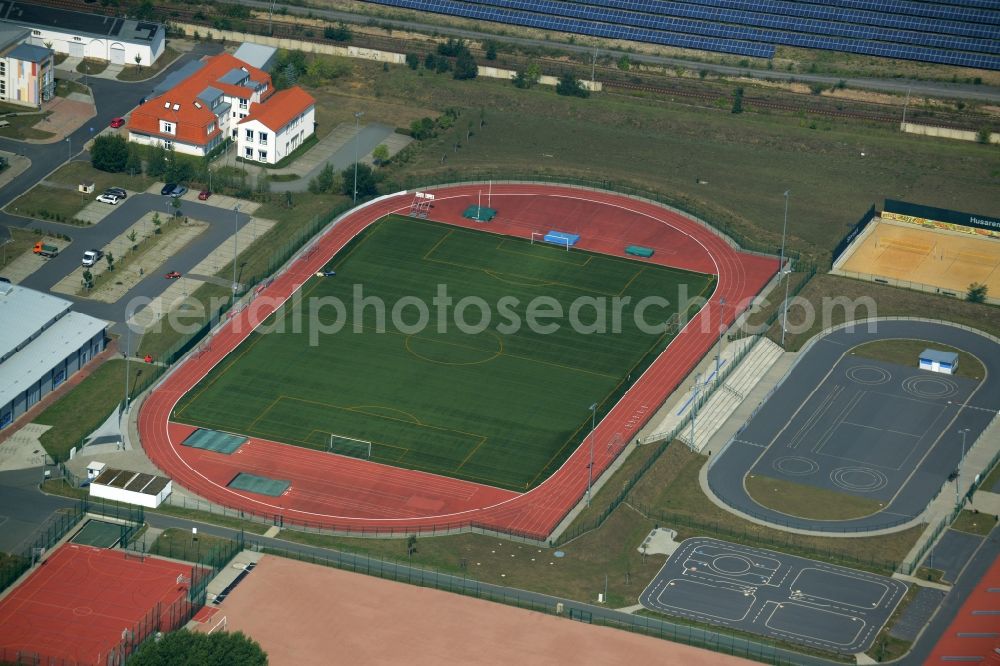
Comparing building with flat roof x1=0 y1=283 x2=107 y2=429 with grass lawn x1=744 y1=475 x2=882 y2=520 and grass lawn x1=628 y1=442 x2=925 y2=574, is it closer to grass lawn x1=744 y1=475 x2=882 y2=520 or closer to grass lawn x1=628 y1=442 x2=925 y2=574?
grass lawn x1=628 y1=442 x2=925 y2=574

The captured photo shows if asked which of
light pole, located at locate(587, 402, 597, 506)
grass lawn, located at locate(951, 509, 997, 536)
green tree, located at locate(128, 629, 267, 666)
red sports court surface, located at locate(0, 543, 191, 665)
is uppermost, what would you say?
green tree, located at locate(128, 629, 267, 666)

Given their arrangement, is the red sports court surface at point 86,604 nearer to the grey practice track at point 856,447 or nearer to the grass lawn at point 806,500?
the grey practice track at point 856,447

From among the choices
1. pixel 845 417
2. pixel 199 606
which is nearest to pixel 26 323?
pixel 199 606

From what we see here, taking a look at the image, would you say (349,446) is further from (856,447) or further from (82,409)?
(856,447)

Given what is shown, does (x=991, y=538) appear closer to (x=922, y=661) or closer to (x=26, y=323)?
(x=922, y=661)

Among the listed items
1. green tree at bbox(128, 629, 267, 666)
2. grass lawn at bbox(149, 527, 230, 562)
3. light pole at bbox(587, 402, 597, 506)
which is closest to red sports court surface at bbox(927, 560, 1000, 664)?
light pole at bbox(587, 402, 597, 506)

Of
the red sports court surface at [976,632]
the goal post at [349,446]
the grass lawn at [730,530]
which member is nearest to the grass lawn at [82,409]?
the goal post at [349,446]
